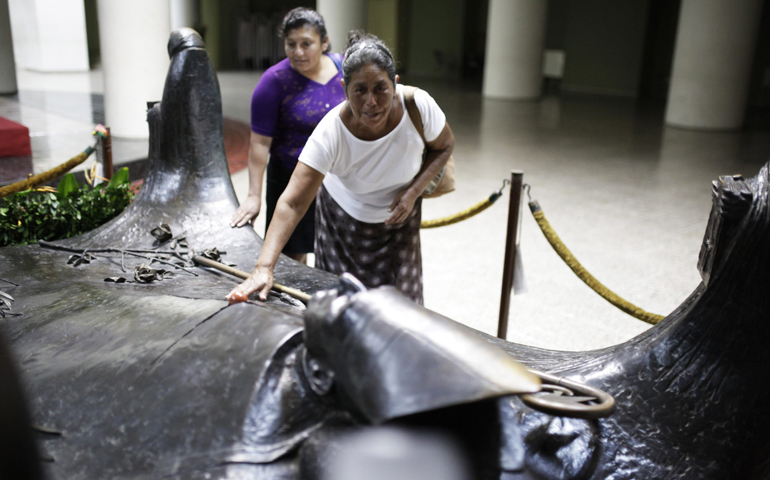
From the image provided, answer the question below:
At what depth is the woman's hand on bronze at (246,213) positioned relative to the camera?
2.48 meters

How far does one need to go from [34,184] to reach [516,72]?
11448 millimetres

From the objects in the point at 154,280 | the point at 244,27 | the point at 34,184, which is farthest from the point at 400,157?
the point at 244,27

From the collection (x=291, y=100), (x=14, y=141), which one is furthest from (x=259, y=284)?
(x=14, y=141)

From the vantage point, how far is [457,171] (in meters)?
7.36

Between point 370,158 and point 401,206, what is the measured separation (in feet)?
0.80

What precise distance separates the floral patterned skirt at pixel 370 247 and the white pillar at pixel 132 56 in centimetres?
501

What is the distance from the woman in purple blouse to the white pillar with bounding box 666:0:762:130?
8371 mm

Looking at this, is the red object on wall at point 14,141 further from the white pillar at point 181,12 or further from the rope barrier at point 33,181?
the white pillar at point 181,12

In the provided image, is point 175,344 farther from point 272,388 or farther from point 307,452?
point 307,452

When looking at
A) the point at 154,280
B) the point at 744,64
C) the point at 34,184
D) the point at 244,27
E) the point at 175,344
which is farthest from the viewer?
the point at 244,27

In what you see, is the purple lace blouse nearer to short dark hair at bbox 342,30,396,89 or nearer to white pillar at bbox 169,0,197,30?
short dark hair at bbox 342,30,396,89

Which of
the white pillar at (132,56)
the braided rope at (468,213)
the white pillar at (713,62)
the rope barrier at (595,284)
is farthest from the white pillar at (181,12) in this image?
the rope barrier at (595,284)

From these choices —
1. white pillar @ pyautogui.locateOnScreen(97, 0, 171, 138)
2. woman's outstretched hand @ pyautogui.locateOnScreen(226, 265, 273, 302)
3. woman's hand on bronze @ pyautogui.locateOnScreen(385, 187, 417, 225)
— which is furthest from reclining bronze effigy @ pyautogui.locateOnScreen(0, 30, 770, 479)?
white pillar @ pyautogui.locateOnScreen(97, 0, 171, 138)

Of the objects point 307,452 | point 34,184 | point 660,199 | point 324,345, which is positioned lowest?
point 660,199
